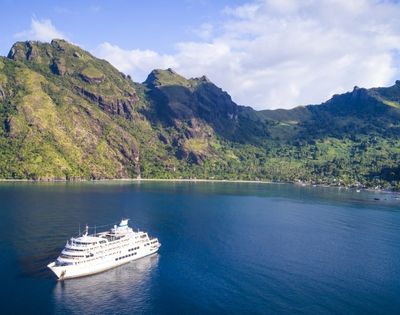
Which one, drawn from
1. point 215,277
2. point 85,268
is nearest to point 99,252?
point 85,268

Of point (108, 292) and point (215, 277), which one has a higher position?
point (215, 277)

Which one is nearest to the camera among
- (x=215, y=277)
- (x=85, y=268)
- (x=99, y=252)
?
(x=85, y=268)

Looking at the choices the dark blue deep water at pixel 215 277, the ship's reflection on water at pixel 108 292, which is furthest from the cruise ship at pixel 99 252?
the dark blue deep water at pixel 215 277

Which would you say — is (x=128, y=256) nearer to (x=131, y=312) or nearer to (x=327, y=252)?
(x=131, y=312)

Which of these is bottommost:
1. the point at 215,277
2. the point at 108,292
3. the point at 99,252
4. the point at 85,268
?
the point at 108,292

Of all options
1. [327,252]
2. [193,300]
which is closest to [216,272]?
[193,300]

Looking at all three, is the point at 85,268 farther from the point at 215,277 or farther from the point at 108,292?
the point at 215,277

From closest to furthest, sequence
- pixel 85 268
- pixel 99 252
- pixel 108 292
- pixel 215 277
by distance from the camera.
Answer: pixel 108 292, pixel 85 268, pixel 215 277, pixel 99 252

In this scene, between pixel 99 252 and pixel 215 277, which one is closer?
pixel 215 277
